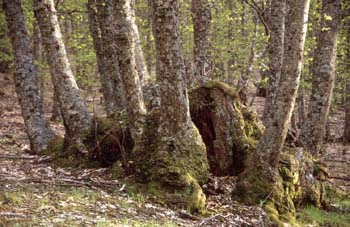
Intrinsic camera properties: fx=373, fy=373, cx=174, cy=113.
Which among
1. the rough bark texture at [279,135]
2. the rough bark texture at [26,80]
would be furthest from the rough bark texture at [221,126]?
the rough bark texture at [26,80]

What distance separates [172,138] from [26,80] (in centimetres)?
530

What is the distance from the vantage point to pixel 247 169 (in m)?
7.95

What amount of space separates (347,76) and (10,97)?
19759mm

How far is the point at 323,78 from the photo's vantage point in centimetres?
1116

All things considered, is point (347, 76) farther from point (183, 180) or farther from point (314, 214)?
point (183, 180)

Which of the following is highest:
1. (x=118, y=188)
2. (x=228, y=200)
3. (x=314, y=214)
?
(x=118, y=188)

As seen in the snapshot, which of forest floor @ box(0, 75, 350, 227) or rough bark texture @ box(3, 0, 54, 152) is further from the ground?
rough bark texture @ box(3, 0, 54, 152)

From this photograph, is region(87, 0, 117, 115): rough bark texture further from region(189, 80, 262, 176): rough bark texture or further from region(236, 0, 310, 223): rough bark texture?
region(236, 0, 310, 223): rough bark texture

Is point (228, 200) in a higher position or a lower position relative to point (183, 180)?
lower

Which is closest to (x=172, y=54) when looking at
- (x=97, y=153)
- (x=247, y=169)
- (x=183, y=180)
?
(x=183, y=180)

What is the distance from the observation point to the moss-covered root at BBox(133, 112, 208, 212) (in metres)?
6.96

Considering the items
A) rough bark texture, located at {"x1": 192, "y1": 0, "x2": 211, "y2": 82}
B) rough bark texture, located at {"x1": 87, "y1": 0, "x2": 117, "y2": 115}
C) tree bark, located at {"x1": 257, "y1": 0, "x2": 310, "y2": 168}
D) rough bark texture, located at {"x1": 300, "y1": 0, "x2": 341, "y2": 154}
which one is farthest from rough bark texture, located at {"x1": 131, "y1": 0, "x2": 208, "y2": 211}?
rough bark texture, located at {"x1": 87, "y1": 0, "x2": 117, "y2": 115}

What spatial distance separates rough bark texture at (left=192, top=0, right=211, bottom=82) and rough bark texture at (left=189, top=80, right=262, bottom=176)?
156 cm

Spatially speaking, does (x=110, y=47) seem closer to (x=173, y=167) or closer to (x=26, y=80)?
(x=26, y=80)
